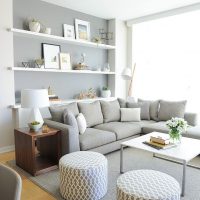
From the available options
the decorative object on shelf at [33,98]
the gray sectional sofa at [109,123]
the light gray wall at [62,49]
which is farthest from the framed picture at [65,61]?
the decorative object on shelf at [33,98]

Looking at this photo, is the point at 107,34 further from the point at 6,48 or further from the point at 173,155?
the point at 173,155

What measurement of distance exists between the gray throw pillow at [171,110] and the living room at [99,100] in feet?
0.06

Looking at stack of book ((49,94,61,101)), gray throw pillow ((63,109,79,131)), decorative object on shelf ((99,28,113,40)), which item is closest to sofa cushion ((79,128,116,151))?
gray throw pillow ((63,109,79,131))

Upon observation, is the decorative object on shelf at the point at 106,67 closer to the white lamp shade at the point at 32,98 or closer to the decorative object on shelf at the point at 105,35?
the decorative object on shelf at the point at 105,35

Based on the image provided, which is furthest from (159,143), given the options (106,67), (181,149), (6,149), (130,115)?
(106,67)

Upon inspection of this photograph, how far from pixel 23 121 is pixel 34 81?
0.92m

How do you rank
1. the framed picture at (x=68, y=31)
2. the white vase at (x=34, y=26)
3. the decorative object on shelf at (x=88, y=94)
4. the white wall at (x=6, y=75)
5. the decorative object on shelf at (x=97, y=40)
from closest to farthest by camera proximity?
the white wall at (x=6, y=75) → the white vase at (x=34, y=26) → the framed picture at (x=68, y=31) → the decorative object on shelf at (x=88, y=94) → the decorative object on shelf at (x=97, y=40)

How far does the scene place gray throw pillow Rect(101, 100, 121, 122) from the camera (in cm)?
440

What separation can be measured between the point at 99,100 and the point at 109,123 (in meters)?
0.55

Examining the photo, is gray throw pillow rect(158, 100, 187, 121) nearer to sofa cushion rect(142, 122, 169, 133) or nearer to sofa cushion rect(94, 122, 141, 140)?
sofa cushion rect(142, 122, 169, 133)

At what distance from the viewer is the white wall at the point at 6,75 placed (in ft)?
12.2

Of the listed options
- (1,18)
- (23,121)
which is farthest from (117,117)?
(1,18)

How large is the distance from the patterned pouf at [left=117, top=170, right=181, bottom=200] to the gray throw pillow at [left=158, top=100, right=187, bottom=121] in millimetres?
2536

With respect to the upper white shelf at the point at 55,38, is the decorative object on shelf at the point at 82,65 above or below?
below
